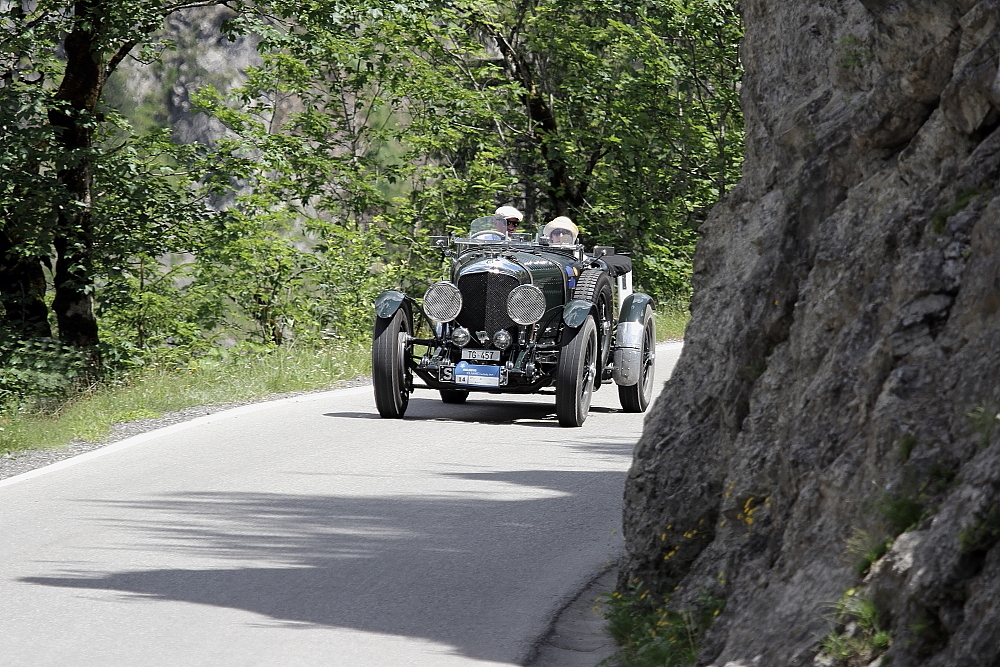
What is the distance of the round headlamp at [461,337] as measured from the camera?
1202 cm

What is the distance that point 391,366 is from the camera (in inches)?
458

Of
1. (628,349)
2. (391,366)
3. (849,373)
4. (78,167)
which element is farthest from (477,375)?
(78,167)

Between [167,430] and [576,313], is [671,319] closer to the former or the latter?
[576,313]

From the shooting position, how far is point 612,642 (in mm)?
5527

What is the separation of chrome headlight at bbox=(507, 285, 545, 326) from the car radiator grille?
0.12 meters

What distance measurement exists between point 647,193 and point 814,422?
78.1 ft

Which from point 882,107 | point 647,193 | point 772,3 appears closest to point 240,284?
point 647,193

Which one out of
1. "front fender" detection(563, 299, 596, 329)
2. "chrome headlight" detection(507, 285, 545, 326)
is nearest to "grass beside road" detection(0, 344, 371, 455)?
"chrome headlight" detection(507, 285, 545, 326)

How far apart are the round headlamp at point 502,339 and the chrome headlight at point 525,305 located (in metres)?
0.19

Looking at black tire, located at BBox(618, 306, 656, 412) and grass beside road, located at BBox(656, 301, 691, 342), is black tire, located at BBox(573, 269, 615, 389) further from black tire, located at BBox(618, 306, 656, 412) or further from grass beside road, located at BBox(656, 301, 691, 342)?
grass beside road, located at BBox(656, 301, 691, 342)

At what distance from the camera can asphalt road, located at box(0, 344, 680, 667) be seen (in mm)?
5496

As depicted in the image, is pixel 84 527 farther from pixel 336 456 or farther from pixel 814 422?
pixel 814 422

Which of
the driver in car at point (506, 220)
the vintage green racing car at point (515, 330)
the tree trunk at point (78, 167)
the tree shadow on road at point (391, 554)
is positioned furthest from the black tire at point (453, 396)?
the tree trunk at point (78, 167)

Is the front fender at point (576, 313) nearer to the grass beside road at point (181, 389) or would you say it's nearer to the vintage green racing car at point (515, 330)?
the vintage green racing car at point (515, 330)
